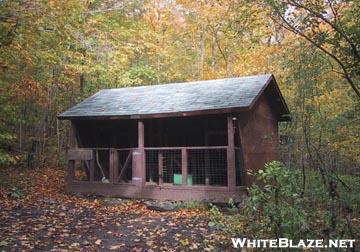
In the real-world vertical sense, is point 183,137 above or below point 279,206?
above

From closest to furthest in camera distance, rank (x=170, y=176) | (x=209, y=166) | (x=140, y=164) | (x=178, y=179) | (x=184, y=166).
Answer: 1. (x=184, y=166)
2. (x=140, y=164)
3. (x=209, y=166)
4. (x=178, y=179)
5. (x=170, y=176)

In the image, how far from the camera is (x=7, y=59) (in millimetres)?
11109

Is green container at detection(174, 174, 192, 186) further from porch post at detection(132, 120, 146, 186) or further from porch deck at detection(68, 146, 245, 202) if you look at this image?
porch post at detection(132, 120, 146, 186)

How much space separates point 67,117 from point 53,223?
5.76m

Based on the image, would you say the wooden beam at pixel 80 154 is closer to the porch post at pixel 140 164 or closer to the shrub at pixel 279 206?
the porch post at pixel 140 164

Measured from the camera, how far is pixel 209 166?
511 inches

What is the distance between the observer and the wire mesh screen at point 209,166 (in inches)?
508

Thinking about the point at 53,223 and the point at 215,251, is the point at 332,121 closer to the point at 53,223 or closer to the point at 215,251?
the point at 215,251

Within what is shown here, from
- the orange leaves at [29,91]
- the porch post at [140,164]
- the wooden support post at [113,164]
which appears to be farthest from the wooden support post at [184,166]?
the orange leaves at [29,91]

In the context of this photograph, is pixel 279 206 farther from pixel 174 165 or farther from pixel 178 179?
pixel 174 165

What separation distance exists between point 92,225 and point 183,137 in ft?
20.0

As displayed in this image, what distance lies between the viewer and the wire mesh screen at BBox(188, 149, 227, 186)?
12911mm

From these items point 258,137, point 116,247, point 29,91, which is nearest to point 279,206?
point 116,247

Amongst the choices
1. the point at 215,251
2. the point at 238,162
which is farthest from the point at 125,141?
the point at 215,251
